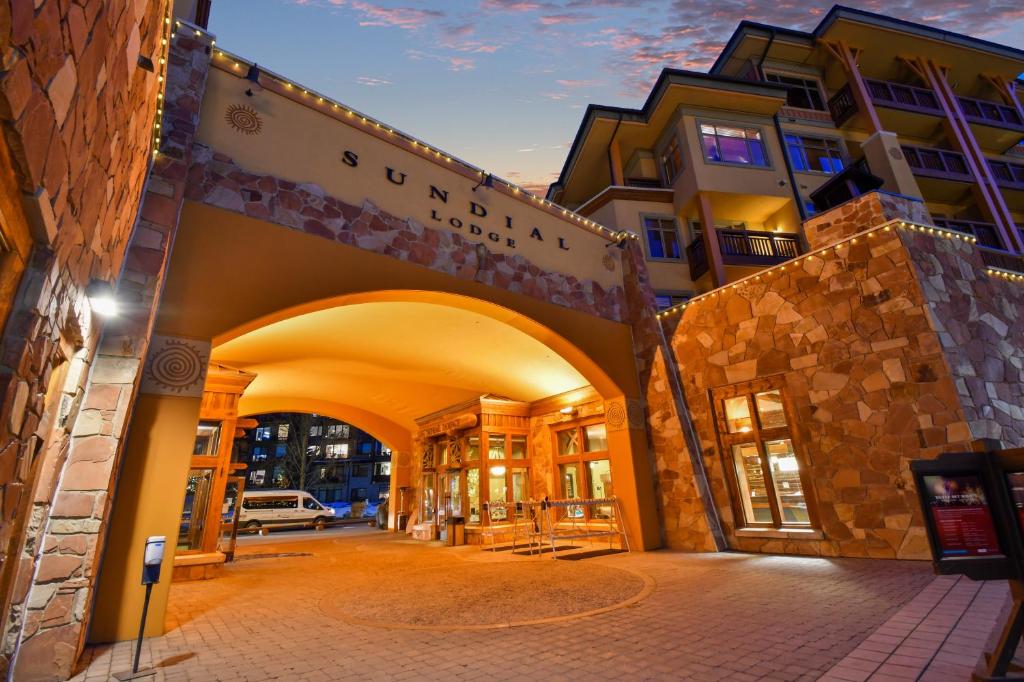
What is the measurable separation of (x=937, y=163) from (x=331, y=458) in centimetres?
4913

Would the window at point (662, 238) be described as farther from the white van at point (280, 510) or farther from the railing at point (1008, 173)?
the white van at point (280, 510)

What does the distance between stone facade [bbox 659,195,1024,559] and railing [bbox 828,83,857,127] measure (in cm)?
1125

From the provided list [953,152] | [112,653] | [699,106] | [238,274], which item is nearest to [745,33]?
[699,106]

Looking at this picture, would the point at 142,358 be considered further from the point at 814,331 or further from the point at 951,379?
the point at 951,379

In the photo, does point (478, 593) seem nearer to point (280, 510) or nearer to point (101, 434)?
point (101, 434)

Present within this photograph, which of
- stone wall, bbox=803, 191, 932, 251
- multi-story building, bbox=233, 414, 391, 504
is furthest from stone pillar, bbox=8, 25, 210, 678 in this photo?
multi-story building, bbox=233, 414, 391, 504

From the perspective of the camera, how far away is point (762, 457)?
839 cm

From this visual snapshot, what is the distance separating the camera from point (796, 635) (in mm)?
3879

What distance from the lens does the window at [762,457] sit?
26.8 ft

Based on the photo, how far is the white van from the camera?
20.9 metres

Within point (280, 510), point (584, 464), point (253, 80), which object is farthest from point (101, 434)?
point (280, 510)

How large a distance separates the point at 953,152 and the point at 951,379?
16.7 m

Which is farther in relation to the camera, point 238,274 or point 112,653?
point 238,274

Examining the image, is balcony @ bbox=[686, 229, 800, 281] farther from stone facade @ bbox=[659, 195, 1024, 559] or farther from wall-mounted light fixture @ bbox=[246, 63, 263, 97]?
wall-mounted light fixture @ bbox=[246, 63, 263, 97]
